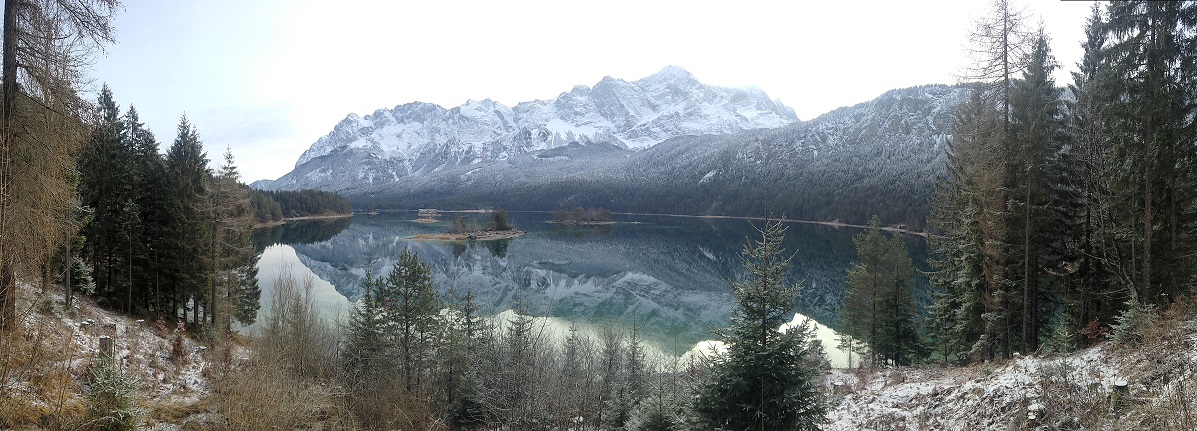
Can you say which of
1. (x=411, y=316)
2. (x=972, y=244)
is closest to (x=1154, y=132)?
(x=972, y=244)

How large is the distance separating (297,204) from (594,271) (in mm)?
114408

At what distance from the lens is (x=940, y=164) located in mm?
138875

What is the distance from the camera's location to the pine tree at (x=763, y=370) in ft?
27.0

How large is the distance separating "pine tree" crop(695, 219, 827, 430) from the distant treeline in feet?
409

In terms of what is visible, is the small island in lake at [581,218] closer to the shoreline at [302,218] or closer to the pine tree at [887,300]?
A: the shoreline at [302,218]

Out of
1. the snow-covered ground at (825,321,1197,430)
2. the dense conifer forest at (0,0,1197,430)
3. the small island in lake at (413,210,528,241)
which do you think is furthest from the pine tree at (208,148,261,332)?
the small island in lake at (413,210,528,241)

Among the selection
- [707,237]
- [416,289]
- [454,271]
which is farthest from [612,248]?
[416,289]

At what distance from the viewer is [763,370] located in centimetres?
832

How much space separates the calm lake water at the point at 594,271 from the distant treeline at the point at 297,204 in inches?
829

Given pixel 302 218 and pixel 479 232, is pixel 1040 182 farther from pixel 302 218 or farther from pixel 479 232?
pixel 302 218

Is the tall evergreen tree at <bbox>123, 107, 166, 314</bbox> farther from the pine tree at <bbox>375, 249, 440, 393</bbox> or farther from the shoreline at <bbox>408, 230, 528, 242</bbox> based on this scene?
the shoreline at <bbox>408, 230, 528, 242</bbox>

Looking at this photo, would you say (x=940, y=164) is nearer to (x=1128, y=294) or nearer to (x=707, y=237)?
(x=707, y=237)

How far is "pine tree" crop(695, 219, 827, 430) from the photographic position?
824cm

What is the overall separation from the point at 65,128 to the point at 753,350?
11996 millimetres
